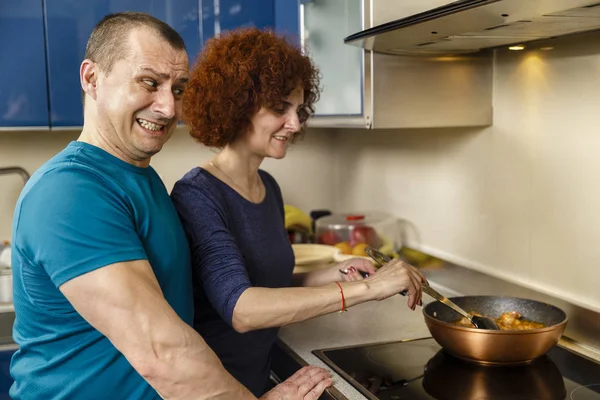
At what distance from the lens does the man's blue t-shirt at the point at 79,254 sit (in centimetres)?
97

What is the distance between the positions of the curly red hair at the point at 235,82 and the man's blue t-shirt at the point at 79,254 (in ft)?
1.01

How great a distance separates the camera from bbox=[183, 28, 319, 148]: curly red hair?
147 cm

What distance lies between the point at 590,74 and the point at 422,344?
2.33 feet

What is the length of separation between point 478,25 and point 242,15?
1245 millimetres

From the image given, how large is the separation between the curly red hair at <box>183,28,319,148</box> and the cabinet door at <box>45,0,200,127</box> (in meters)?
0.85

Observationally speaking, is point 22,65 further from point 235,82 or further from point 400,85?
point 400,85

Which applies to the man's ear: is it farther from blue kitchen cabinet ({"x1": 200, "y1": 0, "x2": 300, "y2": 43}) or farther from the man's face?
blue kitchen cabinet ({"x1": 200, "y1": 0, "x2": 300, "y2": 43})

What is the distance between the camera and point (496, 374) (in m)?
1.44

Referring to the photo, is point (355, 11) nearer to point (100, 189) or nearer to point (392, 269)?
point (392, 269)

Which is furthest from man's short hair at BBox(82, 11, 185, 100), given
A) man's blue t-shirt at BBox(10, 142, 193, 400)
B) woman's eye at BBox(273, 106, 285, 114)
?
woman's eye at BBox(273, 106, 285, 114)

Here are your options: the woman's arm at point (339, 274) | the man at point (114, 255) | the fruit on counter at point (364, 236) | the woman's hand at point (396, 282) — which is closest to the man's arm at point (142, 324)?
the man at point (114, 255)

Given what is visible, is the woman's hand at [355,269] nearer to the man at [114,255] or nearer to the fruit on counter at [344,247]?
the man at [114,255]

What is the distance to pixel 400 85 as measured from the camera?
1832mm

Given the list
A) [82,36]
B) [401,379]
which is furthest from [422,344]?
[82,36]
